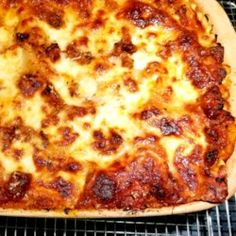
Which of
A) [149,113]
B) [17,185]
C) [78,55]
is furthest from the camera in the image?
[78,55]

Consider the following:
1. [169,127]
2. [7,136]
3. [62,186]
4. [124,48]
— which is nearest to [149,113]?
[169,127]

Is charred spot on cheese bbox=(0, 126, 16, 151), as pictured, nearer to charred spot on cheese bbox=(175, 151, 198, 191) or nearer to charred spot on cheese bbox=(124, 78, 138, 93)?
charred spot on cheese bbox=(124, 78, 138, 93)

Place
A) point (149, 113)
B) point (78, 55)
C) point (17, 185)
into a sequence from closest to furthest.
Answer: point (17, 185) < point (149, 113) < point (78, 55)

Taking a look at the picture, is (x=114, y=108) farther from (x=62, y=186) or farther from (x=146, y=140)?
(x=62, y=186)

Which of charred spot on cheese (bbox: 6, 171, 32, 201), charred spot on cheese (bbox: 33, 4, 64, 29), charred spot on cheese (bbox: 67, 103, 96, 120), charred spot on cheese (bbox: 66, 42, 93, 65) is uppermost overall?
charred spot on cheese (bbox: 33, 4, 64, 29)

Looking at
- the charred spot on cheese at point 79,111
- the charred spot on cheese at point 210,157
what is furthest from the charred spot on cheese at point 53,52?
the charred spot on cheese at point 210,157

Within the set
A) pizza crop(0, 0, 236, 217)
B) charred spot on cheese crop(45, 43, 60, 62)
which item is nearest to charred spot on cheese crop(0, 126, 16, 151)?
pizza crop(0, 0, 236, 217)

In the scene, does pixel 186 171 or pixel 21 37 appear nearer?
pixel 186 171

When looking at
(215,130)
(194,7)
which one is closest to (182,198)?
(215,130)
